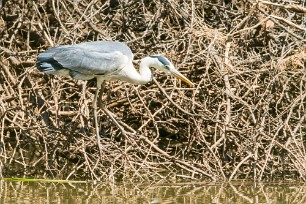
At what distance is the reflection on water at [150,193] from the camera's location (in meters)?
6.88

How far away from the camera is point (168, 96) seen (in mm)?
8055

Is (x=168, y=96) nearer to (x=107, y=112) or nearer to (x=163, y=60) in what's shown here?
(x=163, y=60)

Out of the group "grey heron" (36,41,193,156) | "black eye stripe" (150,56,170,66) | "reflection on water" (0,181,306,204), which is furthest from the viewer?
"black eye stripe" (150,56,170,66)

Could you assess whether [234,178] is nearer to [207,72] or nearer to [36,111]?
[207,72]

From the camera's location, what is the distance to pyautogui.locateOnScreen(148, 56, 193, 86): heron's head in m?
7.91

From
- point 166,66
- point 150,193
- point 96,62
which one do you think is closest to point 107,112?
point 96,62

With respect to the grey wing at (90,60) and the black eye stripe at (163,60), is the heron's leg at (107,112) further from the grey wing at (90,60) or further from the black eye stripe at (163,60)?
the black eye stripe at (163,60)

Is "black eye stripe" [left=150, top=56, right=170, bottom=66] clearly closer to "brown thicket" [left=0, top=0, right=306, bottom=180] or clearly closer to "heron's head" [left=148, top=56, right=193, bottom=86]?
"heron's head" [left=148, top=56, right=193, bottom=86]

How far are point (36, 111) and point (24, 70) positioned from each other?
0.43m

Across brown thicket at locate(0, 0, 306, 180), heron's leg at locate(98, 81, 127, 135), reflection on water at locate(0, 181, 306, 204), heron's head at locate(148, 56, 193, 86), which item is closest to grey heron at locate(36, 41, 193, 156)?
heron's head at locate(148, 56, 193, 86)

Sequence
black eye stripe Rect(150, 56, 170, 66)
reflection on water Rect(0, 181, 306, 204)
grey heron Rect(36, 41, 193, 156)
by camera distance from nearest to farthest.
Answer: reflection on water Rect(0, 181, 306, 204), grey heron Rect(36, 41, 193, 156), black eye stripe Rect(150, 56, 170, 66)

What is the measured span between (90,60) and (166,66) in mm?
710

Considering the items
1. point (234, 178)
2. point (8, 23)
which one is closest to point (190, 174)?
point (234, 178)

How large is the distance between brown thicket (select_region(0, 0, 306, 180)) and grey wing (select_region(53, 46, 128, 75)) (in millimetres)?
406
